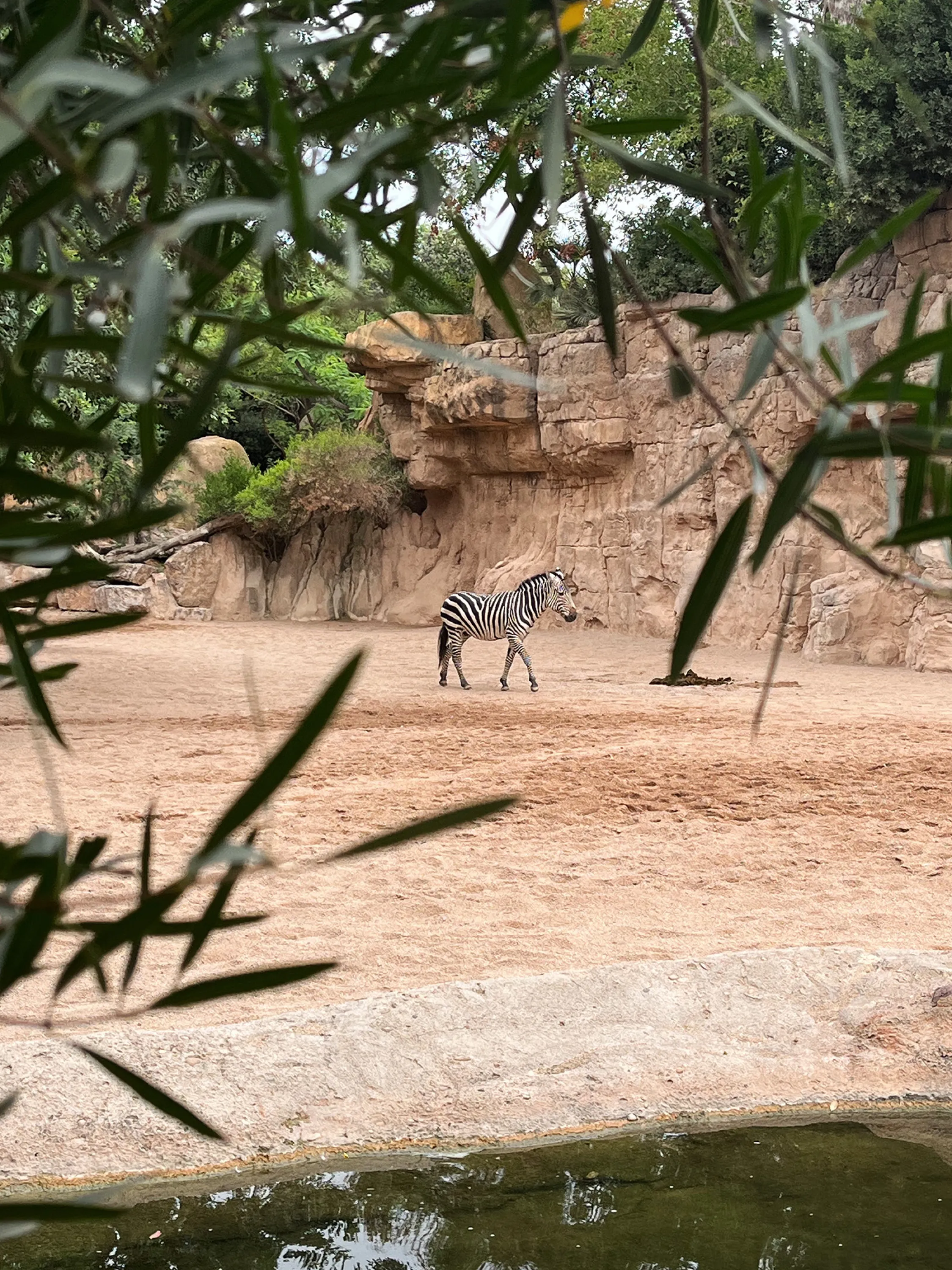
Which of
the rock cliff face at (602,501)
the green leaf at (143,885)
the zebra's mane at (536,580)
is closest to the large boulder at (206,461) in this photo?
the rock cliff face at (602,501)

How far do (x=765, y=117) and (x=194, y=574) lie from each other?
18878 millimetres

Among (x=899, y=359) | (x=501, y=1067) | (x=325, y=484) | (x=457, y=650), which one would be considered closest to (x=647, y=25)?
(x=899, y=359)

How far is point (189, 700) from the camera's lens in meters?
10.1

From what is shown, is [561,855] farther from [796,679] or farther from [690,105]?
[690,105]

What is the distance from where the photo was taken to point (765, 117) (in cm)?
80

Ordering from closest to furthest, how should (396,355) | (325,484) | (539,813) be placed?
1. (539,813)
2. (396,355)
3. (325,484)

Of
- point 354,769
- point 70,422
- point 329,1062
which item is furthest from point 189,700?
point 70,422

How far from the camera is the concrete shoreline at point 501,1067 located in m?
3.22

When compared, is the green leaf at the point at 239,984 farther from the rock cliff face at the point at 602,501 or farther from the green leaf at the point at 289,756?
the rock cliff face at the point at 602,501

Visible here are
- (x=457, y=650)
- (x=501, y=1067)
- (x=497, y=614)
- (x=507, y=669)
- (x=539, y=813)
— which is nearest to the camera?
(x=501, y=1067)

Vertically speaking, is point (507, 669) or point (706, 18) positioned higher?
point (706, 18)

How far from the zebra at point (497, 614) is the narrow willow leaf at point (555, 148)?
995cm

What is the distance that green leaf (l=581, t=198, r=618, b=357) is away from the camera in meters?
0.84

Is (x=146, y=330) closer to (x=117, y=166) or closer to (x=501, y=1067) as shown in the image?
(x=117, y=166)
